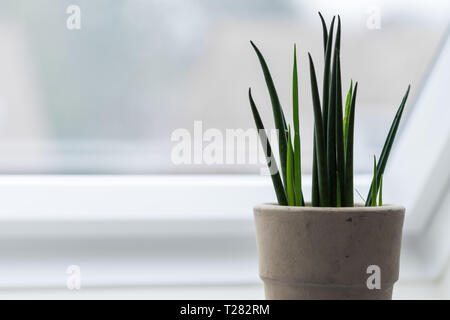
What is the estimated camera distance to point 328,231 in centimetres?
76

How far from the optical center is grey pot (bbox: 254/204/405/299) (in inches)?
29.8

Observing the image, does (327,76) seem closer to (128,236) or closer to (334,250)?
(334,250)

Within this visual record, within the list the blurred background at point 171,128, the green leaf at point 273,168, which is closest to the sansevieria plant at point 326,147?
the green leaf at point 273,168

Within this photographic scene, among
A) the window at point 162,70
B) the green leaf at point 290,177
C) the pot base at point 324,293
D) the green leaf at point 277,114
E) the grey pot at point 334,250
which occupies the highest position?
the window at point 162,70

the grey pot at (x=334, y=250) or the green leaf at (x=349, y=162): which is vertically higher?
the green leaf at (x=349, y=162)

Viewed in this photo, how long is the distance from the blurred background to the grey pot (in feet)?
0.95

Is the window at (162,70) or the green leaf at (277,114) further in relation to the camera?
the window at (162,70)

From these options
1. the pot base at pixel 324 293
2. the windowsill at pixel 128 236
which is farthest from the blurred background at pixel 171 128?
the pot base at pixel 324 293

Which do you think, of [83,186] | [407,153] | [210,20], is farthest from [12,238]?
[407,153]

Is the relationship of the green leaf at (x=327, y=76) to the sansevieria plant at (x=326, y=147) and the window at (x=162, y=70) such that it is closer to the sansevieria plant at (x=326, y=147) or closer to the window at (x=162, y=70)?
the sansevieria plant at (x=326, y=147)

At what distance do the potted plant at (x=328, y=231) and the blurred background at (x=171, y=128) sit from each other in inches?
11.2

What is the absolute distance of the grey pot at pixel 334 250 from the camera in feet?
2.48

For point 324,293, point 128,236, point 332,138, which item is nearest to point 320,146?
point 332,138

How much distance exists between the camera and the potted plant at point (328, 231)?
0.76 m
